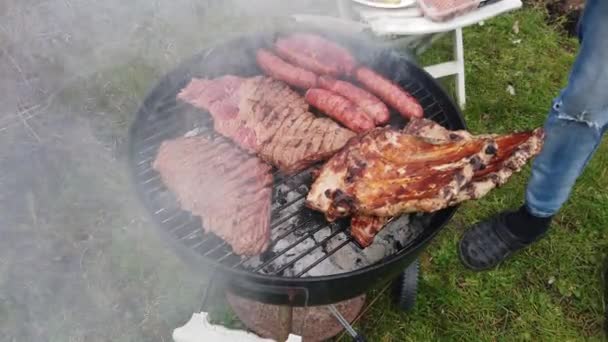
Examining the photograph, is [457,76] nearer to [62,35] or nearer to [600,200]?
[600,200]

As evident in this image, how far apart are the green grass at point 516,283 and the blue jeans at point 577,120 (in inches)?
27.7

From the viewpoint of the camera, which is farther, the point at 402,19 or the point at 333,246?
the point at 402,19

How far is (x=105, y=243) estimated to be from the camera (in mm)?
3879

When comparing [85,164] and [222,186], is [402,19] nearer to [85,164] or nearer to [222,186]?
[222,186]

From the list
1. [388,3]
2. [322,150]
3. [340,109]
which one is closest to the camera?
[322,150]

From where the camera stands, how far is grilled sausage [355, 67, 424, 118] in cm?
281

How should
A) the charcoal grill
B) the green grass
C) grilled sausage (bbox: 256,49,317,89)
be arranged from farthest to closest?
the green grass
grilled sausage (bbox: 256,49,317,89)
the charcoal grill

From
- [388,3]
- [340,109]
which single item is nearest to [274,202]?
[340,109]

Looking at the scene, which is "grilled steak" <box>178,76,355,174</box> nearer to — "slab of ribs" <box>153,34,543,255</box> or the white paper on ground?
"slab of ribs" <box>153,34,543,255</box>

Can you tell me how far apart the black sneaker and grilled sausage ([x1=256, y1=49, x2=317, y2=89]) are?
5.81 ft

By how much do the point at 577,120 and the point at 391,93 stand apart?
105 cm

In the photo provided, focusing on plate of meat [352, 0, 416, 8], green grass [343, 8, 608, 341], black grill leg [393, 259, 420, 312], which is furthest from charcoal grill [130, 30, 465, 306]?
green grass [343, 8, 608, 341]

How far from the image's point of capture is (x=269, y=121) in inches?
112

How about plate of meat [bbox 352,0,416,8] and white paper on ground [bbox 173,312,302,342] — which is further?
plate of meat [bbox 352,0,416,8]
